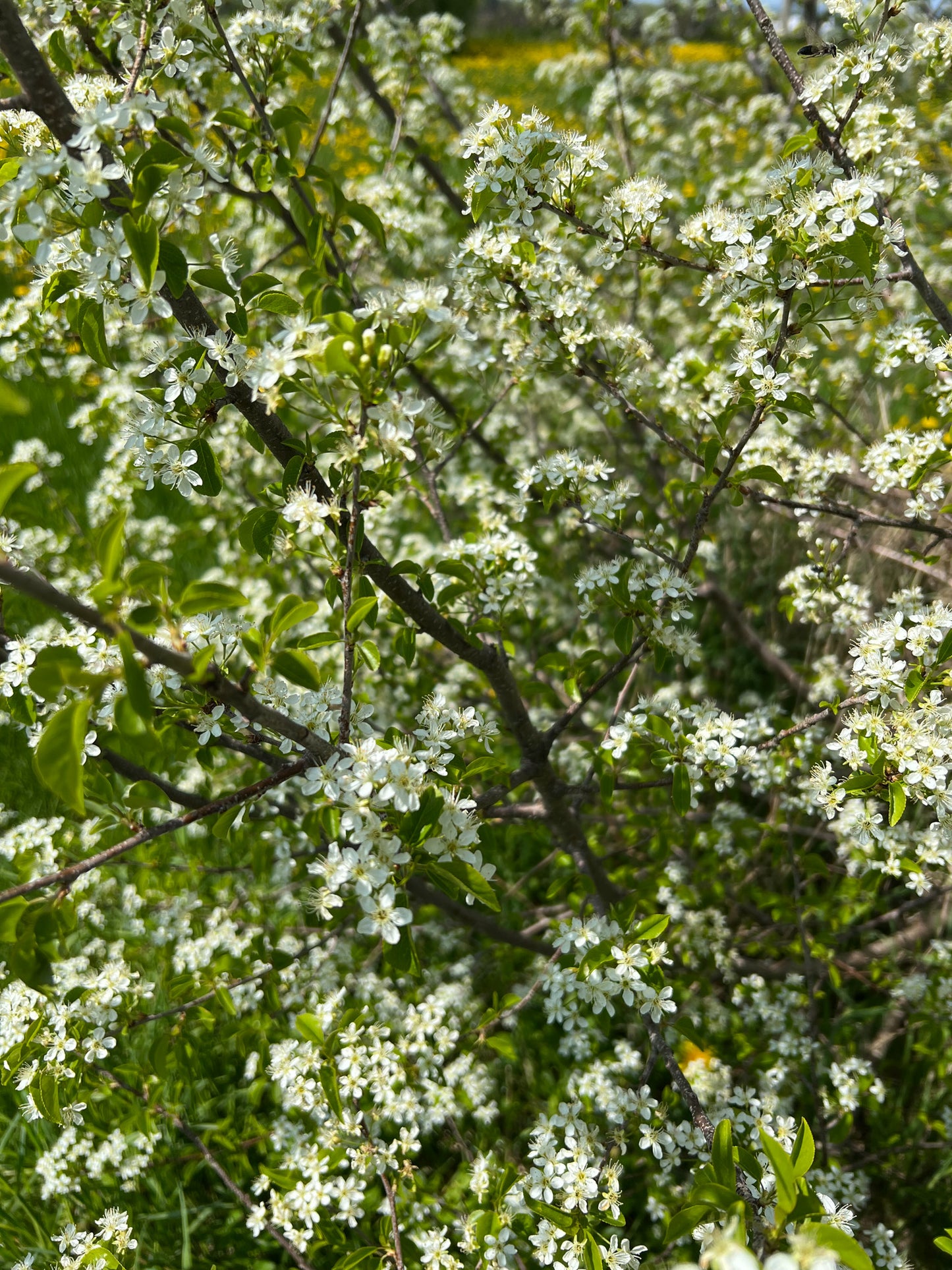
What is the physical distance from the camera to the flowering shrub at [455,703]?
1.31 meters

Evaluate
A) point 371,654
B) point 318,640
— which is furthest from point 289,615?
point 371,654

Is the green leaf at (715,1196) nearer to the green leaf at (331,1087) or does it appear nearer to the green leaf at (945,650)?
the green leaf at (331,1087)

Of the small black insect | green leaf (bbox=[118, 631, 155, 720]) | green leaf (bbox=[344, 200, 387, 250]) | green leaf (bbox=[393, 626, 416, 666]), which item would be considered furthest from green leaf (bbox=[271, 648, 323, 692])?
the small black insect

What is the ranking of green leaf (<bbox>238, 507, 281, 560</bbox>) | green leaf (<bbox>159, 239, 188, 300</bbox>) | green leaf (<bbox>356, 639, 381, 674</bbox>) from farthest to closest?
green leaf (<bbox>356, 639, 381, 674</bbox>) < green leaf (<bbox>238, 507, 281, 560</bbox>) < green leaf (<bbox>159, 239, 188, 300</bbox>)

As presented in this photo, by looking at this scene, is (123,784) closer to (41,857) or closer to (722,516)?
(41,857)

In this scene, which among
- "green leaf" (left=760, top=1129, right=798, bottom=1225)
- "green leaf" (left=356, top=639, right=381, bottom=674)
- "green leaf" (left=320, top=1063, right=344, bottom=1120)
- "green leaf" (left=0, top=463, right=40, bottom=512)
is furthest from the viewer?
"green leaf" (left=320, top=1063, right=344, bottom=1120)

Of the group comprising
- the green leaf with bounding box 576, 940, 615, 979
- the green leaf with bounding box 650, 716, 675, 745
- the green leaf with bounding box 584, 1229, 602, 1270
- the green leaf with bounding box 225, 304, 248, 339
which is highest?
the green leaf with bounding box 225, 304, 248, 339

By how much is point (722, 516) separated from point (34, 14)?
136 inches

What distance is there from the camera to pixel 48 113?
1.25 m

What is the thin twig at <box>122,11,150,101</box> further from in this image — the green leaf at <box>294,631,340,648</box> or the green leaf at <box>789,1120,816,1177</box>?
the green leaf at <box>789,1120,816,1177</box>

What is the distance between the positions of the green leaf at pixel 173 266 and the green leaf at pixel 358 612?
588 millimetres

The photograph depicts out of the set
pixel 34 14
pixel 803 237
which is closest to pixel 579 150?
pixel 803 237

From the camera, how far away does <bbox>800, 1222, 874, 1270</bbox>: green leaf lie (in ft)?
3.17

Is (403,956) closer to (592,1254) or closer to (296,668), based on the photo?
(296,668)
